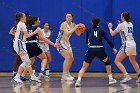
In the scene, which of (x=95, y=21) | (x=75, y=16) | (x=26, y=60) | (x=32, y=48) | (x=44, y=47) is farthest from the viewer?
(x=75, y=16)

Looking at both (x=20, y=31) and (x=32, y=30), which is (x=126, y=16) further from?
(x=20, y=31)

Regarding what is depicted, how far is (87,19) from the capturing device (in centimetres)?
1382

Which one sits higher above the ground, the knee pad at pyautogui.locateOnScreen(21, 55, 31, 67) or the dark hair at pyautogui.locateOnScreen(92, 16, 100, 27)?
the dark hair at pyautogui.locateOnScreen(92, 16, 100, 27)

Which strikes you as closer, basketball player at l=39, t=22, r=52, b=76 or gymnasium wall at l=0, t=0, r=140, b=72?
basketball player at l=39, t=22, r=52, b=76

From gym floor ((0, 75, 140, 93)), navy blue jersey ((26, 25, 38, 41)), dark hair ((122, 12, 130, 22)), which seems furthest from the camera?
navy blue jersey ((26, 25, 38, 41))

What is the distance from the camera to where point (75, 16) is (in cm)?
1386

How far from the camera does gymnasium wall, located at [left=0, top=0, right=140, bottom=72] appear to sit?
1342 cm

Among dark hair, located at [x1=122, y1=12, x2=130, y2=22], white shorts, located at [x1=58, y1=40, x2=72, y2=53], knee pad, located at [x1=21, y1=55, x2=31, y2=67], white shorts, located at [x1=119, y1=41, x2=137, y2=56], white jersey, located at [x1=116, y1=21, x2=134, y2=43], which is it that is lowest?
knee pad, located at [x1=21, y1=55, x2=31, y2=67]

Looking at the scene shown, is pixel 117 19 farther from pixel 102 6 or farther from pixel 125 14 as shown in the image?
pixel 125 14

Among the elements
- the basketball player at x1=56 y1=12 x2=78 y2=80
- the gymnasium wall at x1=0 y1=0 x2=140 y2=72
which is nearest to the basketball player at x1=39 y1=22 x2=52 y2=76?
the gymnasium wall at x1=0 y1=0 x2=140 y2=72

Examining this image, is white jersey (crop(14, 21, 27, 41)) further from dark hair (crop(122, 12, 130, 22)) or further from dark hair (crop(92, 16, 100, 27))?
dark hair (crop(122, 12, 130, 22))

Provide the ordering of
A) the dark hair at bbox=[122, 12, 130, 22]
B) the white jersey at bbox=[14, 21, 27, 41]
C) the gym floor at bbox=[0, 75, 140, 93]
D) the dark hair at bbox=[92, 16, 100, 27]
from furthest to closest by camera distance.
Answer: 1. the dark hair at bbox=[122, 12, 130, 22]
2. the white jersey at bbox=[14, 21, 27, 41]
3. the dark hair at bbox=[92, 16, 100, 27]
4. the gym floor at bbox=[0, 75, 140, 93]

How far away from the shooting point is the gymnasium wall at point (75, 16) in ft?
44.0

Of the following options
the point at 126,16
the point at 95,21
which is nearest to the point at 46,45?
the point at 95,21
